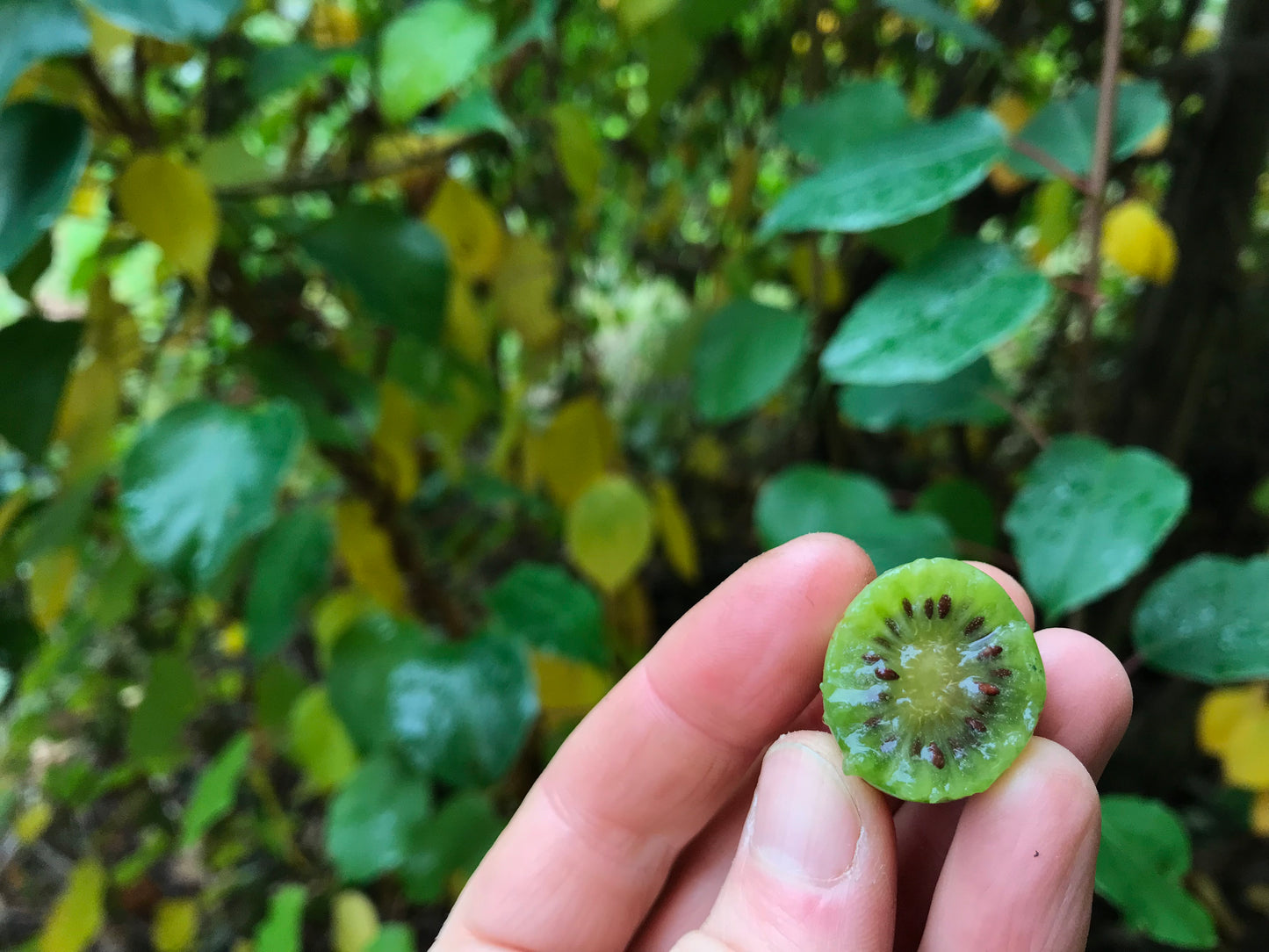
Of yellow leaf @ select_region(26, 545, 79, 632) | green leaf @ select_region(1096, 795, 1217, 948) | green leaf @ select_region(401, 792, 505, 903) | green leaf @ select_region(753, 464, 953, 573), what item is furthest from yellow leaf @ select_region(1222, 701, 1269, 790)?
yellow leaf @ select_region(26, 545, 79, 632)

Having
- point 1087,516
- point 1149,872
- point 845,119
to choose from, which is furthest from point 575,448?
point 1149,872

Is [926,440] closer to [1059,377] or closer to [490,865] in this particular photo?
[1059,377]

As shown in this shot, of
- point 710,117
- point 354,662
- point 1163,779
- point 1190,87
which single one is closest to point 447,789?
point 354,662

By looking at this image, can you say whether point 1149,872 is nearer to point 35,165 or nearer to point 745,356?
point 745,356

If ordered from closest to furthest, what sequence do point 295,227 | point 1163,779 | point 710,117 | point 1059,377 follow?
point 295,227
point 1163,779
point 710,117
point 1059,377

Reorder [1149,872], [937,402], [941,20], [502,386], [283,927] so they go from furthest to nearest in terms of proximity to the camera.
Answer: [502,386], [283,927], [937,402], [941,20], [1149,872]
